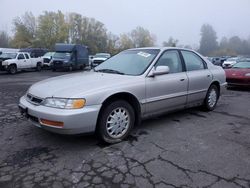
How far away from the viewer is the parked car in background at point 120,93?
342cm

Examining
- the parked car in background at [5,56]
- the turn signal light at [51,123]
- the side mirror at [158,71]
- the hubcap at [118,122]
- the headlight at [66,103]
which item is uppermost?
the parked car in background at [5,56]

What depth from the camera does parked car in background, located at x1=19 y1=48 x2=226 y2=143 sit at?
342 centimetres

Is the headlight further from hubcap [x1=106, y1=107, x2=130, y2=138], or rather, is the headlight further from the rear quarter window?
the rear quarter window

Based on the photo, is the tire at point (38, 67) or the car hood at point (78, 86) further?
the tire at point (38, 67)

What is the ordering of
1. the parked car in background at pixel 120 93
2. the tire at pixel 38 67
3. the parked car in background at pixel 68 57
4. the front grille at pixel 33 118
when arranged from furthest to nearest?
1. the tire at pixel 38 67
2. the parked car in background at pixel 68 57
3. the front grille at pixel 33 118
4. the parked car in background at pixel 120 93

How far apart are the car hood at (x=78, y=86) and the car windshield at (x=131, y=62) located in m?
0.29

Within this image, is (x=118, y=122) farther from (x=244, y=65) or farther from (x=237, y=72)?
(x=244, y=65)

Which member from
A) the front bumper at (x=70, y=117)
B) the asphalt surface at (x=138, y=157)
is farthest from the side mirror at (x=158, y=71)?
the front bumper at (x=70, y=117)

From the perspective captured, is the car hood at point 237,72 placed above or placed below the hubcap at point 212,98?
above

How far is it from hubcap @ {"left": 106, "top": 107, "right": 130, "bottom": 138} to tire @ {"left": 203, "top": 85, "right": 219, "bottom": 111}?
8.41ft

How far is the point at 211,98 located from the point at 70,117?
12.5 ft

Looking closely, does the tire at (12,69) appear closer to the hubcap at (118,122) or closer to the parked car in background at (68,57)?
the parked car in background at (68,57)

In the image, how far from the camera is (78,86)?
12.1 ft

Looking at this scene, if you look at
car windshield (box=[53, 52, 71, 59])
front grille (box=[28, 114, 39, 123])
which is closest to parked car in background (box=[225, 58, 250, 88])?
front grille (box=[28, 114, 39, 123])
